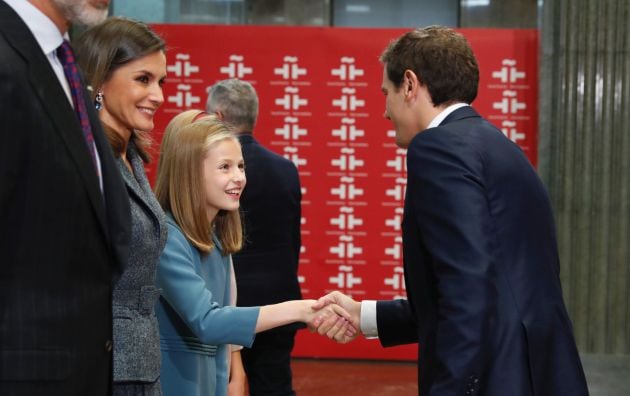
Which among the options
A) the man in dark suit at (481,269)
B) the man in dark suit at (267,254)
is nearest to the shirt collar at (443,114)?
the man in dark suit at (481,269)

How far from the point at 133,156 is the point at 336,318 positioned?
1054mm

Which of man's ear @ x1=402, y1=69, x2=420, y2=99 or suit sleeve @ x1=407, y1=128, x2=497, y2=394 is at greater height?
man's ear @ x1=402, y1=69, x2=420, y2=99

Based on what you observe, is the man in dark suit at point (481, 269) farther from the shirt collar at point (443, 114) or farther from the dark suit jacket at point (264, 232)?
the dark suit jacket at point (264, 232)

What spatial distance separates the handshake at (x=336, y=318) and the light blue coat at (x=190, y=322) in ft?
1.24

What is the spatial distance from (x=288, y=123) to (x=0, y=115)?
5201mm

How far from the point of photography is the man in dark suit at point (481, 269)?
212 centimetres

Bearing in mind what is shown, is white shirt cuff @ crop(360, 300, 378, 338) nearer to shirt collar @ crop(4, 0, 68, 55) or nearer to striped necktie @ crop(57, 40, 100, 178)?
striped necktie @ crop(57, 40, 100, 178)

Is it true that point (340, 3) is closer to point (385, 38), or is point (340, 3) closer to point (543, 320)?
point (385, 38)

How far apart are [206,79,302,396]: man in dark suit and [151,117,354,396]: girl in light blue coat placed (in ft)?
4.98

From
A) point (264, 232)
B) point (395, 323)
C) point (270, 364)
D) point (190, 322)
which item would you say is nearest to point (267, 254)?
point (264, 232)

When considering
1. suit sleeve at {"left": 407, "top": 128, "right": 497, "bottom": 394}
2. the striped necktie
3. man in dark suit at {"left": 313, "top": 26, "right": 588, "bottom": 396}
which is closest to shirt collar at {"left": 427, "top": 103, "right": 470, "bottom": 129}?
man in dark suit at {"left": 313, "top": 26, "right": 588, "bottom": 396}

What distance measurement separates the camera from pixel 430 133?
230cm

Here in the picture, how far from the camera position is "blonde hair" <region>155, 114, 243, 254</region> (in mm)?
2775

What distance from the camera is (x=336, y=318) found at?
10.4 feet
